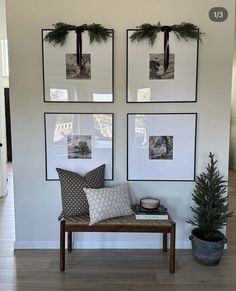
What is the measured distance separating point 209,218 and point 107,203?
908 millimetres

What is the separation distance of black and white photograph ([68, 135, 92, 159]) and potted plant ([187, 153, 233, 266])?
108 centimetres

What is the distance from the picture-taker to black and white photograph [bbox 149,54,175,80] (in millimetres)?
2715

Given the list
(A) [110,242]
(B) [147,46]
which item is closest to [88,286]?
(A) [110,242]

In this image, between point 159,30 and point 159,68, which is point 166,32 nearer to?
point 159,30

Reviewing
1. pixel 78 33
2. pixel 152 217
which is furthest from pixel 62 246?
pixel 78 33

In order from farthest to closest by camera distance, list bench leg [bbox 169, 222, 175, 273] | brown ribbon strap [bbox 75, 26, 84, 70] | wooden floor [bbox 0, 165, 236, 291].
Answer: brown ribbon strap [bbox 75, 26, 84, 70], bench leg [bbox 169, 222, 175, 273], wooden floor [bbox 0, 165, 236, 291]

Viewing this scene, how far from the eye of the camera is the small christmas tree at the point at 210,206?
8.55 feet

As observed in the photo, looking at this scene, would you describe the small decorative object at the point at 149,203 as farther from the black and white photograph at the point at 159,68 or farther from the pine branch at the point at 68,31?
the pine branch at the point at 68,31

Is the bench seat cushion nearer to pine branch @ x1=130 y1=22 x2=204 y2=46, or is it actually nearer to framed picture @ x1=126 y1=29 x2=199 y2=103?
framed picture @ x1=126 y1=29 x2=199 y2=103

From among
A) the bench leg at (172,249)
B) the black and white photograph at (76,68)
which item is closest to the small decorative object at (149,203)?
the bench leg at (172,249)

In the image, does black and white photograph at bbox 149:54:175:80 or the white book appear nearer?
the white book

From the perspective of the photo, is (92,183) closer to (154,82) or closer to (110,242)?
(110,242)

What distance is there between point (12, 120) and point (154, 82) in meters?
1.36

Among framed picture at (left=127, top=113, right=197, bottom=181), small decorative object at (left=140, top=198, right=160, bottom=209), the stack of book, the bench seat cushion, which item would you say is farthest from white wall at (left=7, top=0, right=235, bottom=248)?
the bench seat cushion
